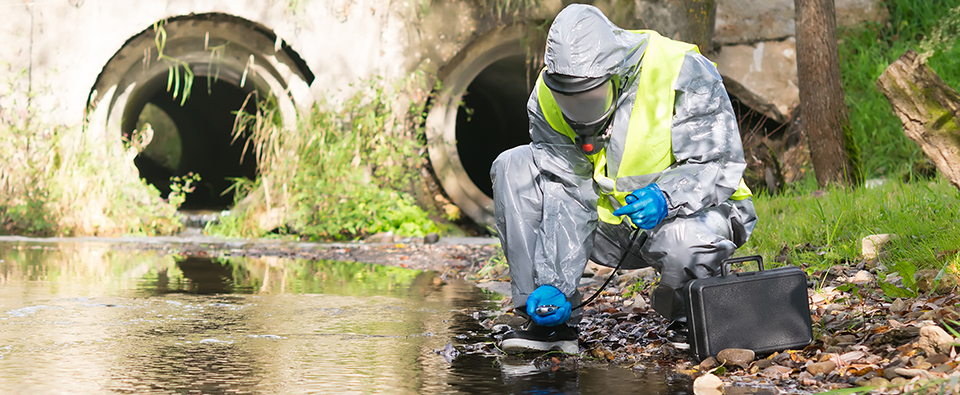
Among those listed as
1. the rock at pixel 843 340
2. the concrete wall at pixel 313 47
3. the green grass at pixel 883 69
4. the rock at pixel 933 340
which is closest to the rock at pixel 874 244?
the rock at pixel 843 340

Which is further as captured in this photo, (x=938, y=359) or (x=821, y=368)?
(x=821, y=368)

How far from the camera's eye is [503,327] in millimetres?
3289

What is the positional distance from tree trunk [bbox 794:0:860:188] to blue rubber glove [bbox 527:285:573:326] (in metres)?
4.11

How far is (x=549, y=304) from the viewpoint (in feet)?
9.14

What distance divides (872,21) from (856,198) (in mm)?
5467

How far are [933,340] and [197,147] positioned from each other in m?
13.4

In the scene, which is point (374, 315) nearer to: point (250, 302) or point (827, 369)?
point (250, 302)

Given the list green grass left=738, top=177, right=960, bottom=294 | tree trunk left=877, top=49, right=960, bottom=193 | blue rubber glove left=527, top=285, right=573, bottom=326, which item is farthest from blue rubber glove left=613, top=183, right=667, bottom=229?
tree trunk left=877, top=49, right=960, bottom=193

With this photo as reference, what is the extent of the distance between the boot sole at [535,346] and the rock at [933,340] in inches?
39.7

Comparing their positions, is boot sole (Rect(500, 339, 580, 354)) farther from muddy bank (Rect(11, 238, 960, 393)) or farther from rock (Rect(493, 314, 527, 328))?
rock (Rect(493, 314, 527, 328))

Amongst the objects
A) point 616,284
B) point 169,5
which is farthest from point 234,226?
point 616,284

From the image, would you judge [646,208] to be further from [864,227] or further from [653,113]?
[864,227]

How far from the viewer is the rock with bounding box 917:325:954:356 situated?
2.28m

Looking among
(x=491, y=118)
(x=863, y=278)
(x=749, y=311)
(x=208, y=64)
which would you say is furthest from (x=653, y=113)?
(x=491, y=118)
